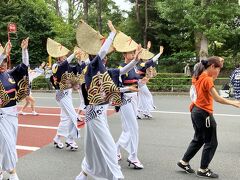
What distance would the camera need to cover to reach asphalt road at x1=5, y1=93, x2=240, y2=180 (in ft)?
20.5

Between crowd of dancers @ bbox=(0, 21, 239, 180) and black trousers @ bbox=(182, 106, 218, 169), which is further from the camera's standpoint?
black trousers @ bbox=(182, 106, 218, 169)

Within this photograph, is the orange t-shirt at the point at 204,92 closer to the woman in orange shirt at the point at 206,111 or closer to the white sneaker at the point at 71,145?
the woman in orange shirt at the point at 206,111

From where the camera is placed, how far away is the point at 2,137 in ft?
18.2

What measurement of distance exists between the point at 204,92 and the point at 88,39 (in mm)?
1988

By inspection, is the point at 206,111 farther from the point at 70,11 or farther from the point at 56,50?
the point at 70,11

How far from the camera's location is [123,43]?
5938 millimetres

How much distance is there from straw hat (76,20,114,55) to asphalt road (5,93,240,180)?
215 cm

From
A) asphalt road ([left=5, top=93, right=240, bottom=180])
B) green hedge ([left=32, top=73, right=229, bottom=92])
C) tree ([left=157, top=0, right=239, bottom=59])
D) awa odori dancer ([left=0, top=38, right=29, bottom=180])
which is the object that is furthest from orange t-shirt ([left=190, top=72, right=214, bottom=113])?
tree ([left=157, top=0, right=239, bottom=59])

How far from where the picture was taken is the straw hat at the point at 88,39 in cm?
500

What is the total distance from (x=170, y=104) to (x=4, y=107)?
9.87 m

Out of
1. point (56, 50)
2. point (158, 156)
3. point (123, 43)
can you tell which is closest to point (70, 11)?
point (56, 50)

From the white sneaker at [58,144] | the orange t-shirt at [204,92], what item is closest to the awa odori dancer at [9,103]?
the white sneaker at [58,144]

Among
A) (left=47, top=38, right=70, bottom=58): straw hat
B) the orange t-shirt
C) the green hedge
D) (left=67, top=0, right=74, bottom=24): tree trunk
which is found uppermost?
(left=67, top=0, right=74, bottom=24): tree trunk

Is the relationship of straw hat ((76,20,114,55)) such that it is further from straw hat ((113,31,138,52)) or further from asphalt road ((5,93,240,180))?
asphalt road ((5,93,240,180))
